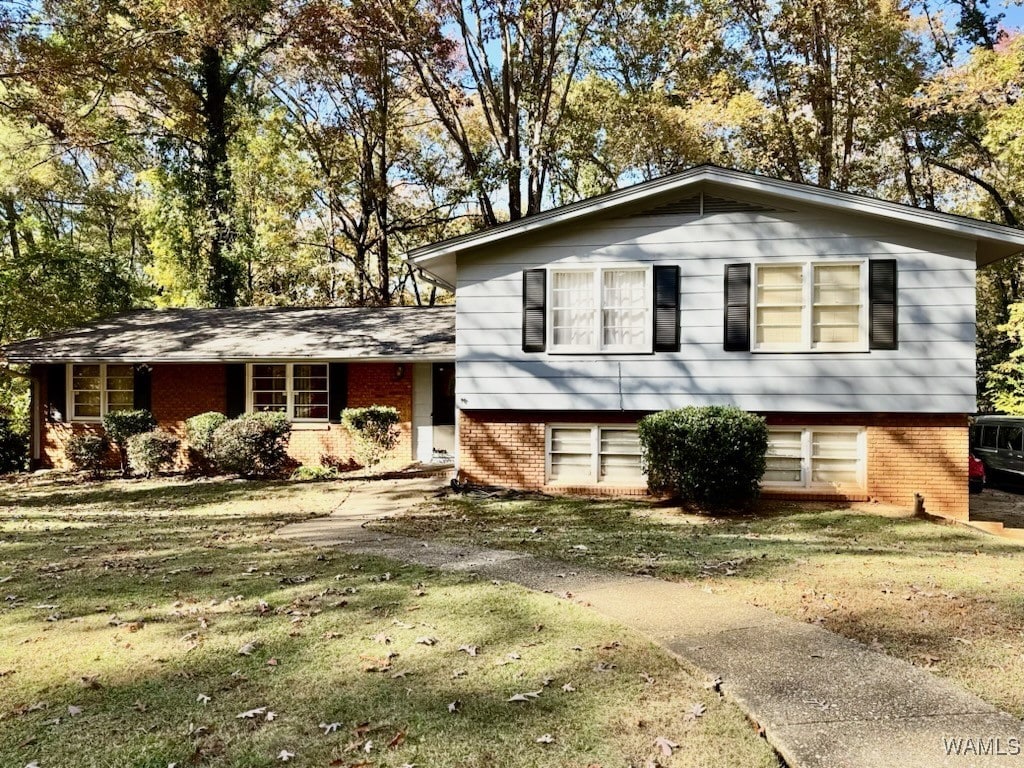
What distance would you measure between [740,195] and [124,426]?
1417cm

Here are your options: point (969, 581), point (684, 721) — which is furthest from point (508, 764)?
point (969, 581)

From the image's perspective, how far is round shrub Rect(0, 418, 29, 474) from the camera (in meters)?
17.2

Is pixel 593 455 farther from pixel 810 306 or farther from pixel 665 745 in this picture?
pixel 665 745

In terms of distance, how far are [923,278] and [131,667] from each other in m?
11.8

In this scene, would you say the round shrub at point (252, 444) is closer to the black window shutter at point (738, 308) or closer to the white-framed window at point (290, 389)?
the white-framed window at point (290, 389)

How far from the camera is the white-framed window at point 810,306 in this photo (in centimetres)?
1158

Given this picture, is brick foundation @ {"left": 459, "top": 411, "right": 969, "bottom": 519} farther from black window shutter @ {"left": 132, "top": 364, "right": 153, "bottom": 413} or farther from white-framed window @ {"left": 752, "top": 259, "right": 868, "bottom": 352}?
black window shutter @ {"left": 132, "top": 364, "right": 153, "bottom": 413}

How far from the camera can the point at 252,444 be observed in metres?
15.0

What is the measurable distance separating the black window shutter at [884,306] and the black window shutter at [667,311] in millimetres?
3067

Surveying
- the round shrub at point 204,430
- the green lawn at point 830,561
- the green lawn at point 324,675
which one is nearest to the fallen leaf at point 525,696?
the green lawn at point 324,675

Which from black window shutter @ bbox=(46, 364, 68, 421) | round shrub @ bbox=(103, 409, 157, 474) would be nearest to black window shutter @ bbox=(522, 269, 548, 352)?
round shrub @ bbox=(103, 409, 157, 474)

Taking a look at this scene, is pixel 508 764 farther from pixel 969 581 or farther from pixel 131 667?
pixel 969 581

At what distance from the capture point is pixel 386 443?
15820 mm

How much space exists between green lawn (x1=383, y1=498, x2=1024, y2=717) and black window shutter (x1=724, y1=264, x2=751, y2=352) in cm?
280
